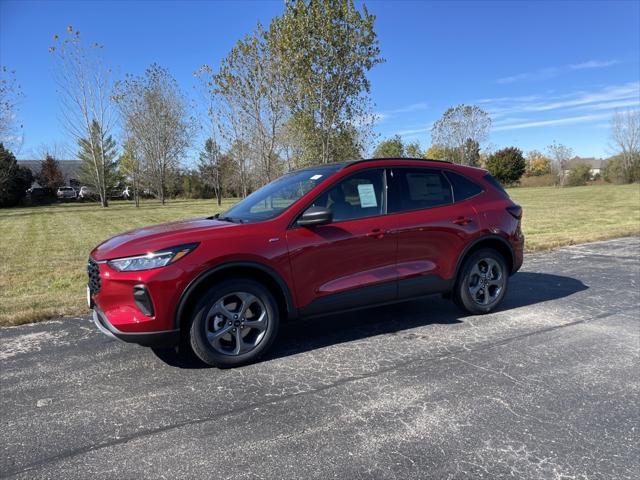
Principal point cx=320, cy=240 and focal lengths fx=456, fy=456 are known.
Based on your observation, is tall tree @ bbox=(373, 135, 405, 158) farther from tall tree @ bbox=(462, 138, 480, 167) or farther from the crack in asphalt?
the crack in asphalt

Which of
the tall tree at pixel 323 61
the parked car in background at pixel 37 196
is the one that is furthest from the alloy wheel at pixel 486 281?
the parked car in background at pixel 37 196

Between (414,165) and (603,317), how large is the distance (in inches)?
107

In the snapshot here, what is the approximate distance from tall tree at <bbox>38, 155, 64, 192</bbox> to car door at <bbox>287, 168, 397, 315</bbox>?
5986 centimetres

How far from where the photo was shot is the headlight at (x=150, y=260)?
3545mm

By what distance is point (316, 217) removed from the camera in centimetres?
395

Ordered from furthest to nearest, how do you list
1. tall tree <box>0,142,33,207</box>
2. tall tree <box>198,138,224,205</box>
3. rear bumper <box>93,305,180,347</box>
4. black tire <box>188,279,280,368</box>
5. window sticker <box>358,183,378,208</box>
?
tall tree <box>0,142,33,207</box>, tall tree <box>198,138,224,205</box>, window sticker <box>358,183,378,208</box>, black tire <box>188,279,280,368</box>, rear bumper <box>93,305,180,347</box>

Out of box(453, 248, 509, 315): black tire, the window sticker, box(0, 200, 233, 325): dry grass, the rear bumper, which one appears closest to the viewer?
the rear bumper

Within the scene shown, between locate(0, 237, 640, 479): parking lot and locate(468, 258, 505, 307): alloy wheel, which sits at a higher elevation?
locate(468, 258, 505, 307): alloy wheel

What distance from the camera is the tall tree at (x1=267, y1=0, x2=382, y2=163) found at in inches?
593

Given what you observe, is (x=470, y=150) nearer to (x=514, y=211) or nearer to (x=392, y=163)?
(x=514, y=211)

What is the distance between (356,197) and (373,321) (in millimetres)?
1484

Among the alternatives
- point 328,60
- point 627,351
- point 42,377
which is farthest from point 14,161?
point 627,351

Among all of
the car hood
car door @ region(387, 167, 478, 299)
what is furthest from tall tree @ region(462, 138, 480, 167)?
the car hood

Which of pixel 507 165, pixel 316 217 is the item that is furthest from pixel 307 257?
pixel 507 165
